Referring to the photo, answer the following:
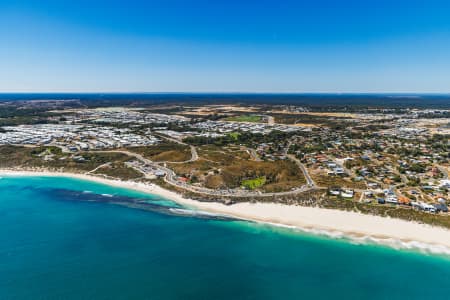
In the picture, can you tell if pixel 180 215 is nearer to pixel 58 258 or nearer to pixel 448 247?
pixel 58 258

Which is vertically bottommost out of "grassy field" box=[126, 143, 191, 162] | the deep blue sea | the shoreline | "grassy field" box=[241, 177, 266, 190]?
the deep blue sea

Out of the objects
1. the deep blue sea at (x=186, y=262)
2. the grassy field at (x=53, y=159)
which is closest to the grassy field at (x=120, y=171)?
the grassy field at (x=53, y=159)

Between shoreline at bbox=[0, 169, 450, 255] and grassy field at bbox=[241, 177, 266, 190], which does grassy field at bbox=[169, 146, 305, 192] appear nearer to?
grassy field at bbox=[241, 177, 266, 190]

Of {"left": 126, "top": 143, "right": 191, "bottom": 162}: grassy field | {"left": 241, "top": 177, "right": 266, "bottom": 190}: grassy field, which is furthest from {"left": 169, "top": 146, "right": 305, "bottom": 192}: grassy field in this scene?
{"left": 126, "top": 143, "right": 191, "bottom": 162}: grassy field

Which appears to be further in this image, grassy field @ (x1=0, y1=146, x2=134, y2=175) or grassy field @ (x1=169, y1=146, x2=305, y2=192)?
grassy field @ (x1=0, y1=146, x2=134, y2=175)

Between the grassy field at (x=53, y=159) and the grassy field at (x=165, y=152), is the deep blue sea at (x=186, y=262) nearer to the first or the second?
the grassy field at (x=53, y=159)

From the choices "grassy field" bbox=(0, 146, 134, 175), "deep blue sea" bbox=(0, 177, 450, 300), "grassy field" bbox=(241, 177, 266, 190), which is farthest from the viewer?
"grassy field" bbox=(0, 146, 134, 175)
